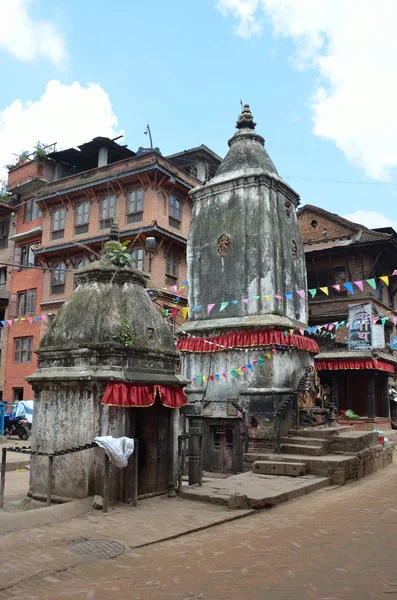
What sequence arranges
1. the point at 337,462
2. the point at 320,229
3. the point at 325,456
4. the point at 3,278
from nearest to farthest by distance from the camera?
the point at 337,462 → the point at 325,456 → the point at 320,229 → the point at 3,278

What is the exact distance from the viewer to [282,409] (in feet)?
54.3

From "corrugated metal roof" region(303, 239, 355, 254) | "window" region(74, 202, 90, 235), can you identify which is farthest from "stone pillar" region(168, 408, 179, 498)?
A: "corrugated metal roof" region(303, 239, 355, 254)

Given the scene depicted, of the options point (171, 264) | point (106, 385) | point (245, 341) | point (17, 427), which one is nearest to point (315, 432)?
point (245, 341)

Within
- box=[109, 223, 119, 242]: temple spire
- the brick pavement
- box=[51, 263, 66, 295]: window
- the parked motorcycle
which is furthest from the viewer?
box=[51, 263, 66, 295]: window

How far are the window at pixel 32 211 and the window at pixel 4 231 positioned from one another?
2209 millimetres

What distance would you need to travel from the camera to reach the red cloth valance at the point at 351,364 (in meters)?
27.6

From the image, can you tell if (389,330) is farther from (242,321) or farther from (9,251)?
(9,251)

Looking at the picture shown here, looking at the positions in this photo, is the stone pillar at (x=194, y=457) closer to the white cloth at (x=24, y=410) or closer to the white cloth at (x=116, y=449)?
the white cloth at (x=116, y=449)

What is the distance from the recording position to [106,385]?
10008 mm

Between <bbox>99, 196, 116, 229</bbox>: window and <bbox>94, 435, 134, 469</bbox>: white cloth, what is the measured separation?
67.5ft

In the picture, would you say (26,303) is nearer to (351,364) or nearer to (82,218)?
(82,218)

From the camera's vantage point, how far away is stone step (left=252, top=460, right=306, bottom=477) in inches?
542

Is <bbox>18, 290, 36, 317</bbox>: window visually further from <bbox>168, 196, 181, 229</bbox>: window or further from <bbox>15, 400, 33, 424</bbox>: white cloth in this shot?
<bbox>168, 196, 181, 229</bbox>: window

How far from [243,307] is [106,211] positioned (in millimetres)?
13657
